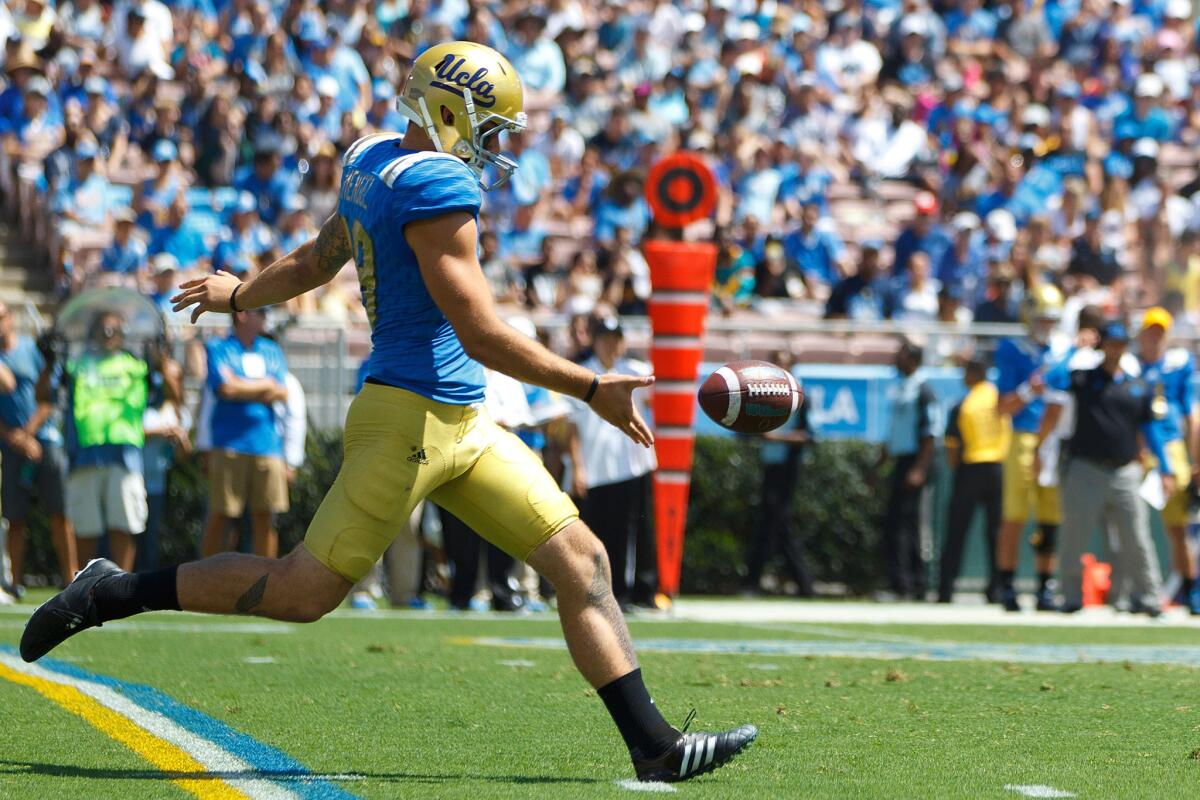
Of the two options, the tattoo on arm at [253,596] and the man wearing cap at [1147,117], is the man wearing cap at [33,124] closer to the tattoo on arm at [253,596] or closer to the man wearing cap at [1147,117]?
the man wearing cap at [1147,117]

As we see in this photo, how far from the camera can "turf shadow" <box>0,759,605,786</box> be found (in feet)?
16.9

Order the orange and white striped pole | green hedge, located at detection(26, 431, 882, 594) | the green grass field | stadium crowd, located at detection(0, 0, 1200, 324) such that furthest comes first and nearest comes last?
stadium crowd, located at detection(0, 0, 1200, 324)
green hedge, located at detection(26, 431, 882, 594)
the orange and white striped pole
the green grass field

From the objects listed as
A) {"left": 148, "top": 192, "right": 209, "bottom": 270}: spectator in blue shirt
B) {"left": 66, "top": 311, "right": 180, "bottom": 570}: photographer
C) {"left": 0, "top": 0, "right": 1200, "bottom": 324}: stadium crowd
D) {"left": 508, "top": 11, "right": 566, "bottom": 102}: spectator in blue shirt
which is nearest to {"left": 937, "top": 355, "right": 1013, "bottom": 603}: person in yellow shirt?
{"left": 0, "top": 0, "right": 1200, "bottom": 324}: stadium crowd

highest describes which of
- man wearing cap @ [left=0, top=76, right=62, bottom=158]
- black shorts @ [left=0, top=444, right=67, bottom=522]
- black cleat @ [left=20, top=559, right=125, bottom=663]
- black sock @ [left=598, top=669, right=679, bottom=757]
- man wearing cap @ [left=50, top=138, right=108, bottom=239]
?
man wearing cap @ [left=0, top=76, right=62, bottom=158]

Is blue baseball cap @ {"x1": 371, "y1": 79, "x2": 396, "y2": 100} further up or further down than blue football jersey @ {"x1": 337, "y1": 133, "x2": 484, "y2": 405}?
further up

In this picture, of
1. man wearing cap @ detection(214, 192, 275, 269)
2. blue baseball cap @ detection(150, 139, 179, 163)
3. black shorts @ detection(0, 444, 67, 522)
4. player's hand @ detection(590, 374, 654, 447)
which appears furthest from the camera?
blue baseball cap @ detection(150, 139, 179, 163)

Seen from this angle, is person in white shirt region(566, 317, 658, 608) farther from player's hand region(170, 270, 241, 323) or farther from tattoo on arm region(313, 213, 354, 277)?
tattoo on arm region(313, 213, 354, 277)

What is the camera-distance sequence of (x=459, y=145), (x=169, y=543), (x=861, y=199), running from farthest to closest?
(x=861, y=199) → (x=169, y=543) → (x=459, y=145)

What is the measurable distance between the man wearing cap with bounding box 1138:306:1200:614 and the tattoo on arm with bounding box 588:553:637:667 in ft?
28.0

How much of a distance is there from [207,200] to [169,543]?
13.8 feet

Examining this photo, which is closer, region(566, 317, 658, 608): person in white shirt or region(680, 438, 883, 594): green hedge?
region(566, 317, 658, 608): person in white shirt

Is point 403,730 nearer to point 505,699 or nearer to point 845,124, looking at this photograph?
point 505,699

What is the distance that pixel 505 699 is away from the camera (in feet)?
23.4

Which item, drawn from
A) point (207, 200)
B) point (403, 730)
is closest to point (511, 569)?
point (207, 200)
